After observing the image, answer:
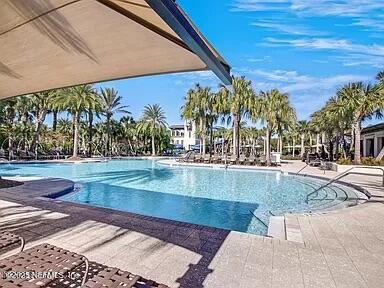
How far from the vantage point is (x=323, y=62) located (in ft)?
95.0

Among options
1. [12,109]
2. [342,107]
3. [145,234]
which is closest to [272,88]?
[342,107]

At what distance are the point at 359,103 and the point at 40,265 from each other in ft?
80.1

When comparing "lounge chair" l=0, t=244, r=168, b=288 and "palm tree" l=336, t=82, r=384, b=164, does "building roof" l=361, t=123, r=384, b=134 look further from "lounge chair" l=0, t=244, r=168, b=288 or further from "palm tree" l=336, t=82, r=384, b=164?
"lounge chair" l=0, t=244, r=168, b=288

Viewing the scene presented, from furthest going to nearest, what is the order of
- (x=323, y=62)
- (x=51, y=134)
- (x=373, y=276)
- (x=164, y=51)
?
1. (x=51, y=134)
2. (x=323, y=62)
3. (x=373, y=276)
4. (x=164, y=51)

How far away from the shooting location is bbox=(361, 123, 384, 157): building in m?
27.1

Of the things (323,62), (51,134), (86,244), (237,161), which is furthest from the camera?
(51,134)

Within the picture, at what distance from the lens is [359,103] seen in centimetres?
2181

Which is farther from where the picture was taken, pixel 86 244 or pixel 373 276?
pixel 86 244

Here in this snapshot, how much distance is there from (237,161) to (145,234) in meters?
20.6

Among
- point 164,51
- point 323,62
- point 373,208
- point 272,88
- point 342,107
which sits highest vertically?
point 323,62

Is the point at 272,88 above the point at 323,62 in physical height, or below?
below

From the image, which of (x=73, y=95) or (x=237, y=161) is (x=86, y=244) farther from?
(x=73, y=95)

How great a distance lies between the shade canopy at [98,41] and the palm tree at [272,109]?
75.9 feet

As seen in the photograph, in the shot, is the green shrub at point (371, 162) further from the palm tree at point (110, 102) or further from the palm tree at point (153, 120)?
the palm tree at point (153, 120)
